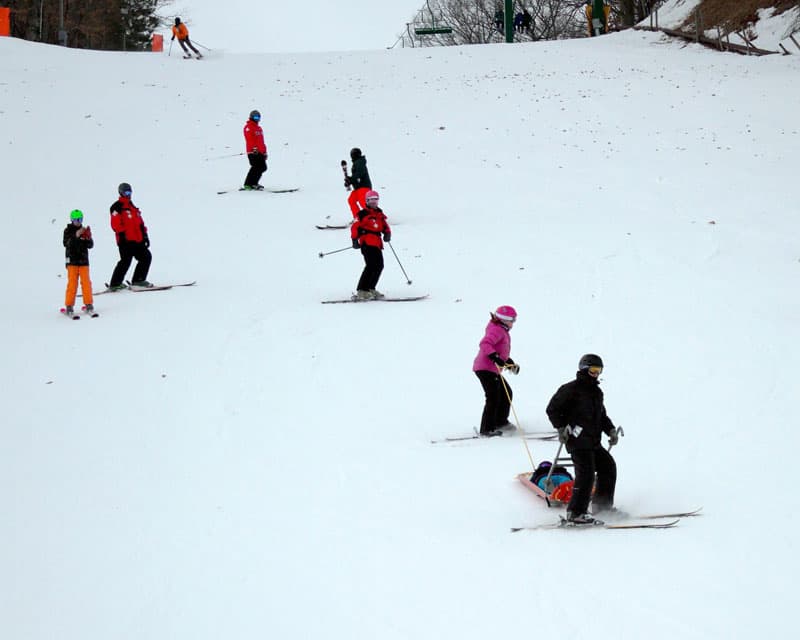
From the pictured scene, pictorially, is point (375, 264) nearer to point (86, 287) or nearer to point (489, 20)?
point (86, 287)

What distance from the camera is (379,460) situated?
7.61 meters

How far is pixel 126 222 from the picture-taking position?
12477 mm

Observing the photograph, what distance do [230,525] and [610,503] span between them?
2878 mm

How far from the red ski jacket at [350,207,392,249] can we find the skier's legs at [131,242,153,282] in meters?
3.36

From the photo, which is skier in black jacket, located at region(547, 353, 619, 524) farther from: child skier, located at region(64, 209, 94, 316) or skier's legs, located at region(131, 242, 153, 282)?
skier's legs, located at region(131, 242, 153, 282)

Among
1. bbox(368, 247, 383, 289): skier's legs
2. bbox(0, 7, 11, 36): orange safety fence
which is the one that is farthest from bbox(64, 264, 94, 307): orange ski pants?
bbox(0, 7, 11, 36): orange safety fence

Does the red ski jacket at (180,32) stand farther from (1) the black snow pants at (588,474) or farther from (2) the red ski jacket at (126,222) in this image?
(1) the black snow pants at (588,474)

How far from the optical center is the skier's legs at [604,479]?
6.47 metres

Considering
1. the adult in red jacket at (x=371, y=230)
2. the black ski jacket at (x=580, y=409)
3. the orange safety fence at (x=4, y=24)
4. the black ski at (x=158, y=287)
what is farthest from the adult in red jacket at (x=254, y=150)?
the orange safety fence at (x=4, y=24)

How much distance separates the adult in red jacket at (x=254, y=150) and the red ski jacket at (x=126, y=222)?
5.41 meters

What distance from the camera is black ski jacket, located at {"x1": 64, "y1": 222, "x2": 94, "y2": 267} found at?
11609 mm

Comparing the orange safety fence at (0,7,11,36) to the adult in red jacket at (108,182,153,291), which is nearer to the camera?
the adult in red jacket at (108,182,153,291)

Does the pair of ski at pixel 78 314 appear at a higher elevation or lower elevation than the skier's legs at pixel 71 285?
lower

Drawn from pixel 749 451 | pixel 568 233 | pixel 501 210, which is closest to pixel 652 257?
pixel 568 233
